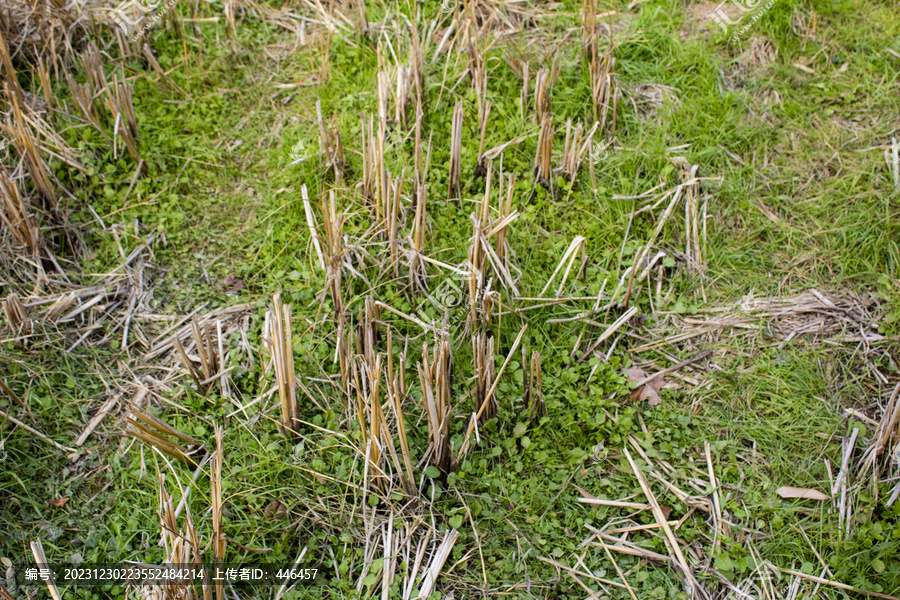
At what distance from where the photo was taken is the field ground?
2406 mm

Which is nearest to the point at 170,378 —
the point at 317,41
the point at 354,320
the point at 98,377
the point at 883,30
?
the point at 98,377

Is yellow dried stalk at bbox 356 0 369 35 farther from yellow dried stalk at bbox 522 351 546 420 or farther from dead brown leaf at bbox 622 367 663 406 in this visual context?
dead brown leaf at bbox 622 367 663 406

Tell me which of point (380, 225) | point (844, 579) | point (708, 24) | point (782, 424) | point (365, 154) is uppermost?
point (708, 24)

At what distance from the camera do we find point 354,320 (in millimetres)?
2973

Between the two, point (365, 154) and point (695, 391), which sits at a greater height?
point (365, 154)

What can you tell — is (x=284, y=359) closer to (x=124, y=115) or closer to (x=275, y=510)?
(x=275, y=510)

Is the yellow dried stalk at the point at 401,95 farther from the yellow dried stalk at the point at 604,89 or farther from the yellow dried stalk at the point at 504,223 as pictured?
the yellow dried stalk at the point at 604,89

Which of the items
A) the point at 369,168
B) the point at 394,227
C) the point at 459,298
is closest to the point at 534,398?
the point at 459,298

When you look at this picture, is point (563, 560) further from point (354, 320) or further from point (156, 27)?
point (156, 27)

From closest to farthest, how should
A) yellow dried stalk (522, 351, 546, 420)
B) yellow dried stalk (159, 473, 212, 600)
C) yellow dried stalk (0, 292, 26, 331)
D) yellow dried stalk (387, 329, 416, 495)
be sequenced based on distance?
yellow dried stalk (159, 473, 212, 600), yellow dried stalk (387, 329, 416, 495), yellow dried stalk (522, 351, 546, 420), yellow dried stalk (0, 292, 26, 331)

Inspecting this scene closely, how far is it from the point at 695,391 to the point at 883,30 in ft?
9.21

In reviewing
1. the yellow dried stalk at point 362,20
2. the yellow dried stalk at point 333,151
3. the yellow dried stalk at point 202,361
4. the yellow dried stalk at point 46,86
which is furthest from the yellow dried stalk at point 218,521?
the yellow dried stalk at point 362,20

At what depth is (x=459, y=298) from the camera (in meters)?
2.95

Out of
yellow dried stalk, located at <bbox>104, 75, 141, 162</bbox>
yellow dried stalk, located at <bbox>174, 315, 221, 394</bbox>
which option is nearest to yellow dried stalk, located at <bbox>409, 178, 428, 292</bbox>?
yellow dried stalk, located at <bbox>174, 315, 221, 394</bbox>
